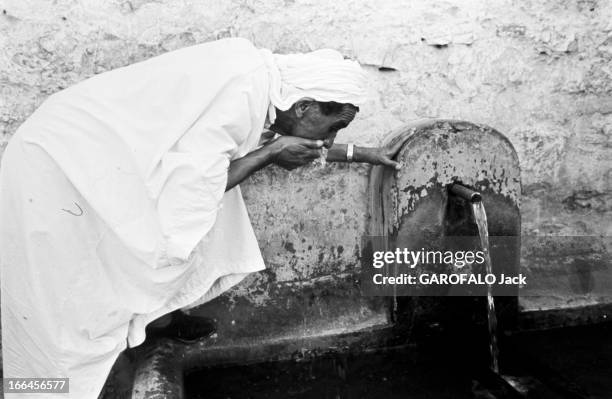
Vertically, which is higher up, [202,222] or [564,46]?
[564,46]

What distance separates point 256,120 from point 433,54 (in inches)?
48.8

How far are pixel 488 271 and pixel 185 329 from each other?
1.26 meters

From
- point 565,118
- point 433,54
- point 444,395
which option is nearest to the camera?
point 444,395

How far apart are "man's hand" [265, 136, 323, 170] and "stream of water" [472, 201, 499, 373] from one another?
715 mm

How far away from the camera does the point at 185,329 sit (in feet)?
7.91

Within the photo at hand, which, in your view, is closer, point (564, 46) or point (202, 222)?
point (202, 222)

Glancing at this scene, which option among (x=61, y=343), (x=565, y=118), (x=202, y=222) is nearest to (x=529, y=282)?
(x=565, y=118)

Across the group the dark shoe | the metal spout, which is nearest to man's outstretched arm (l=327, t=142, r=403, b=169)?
the metal spout

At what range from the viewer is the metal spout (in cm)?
228

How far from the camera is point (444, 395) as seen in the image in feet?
7.57

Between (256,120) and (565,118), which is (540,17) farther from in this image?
(256,120)

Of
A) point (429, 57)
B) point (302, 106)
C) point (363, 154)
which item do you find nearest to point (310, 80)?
point (302, 106)

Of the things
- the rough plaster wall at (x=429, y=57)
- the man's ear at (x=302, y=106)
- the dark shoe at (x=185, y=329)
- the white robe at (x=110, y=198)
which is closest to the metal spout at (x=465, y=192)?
the rough plaster wall at (x=429, y=57)

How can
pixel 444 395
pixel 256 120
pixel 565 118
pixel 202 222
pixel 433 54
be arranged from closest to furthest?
pixel 202 222 → pixel 256 120 → pixel 444 395 → pixel 433 54 → pixel 565 118
